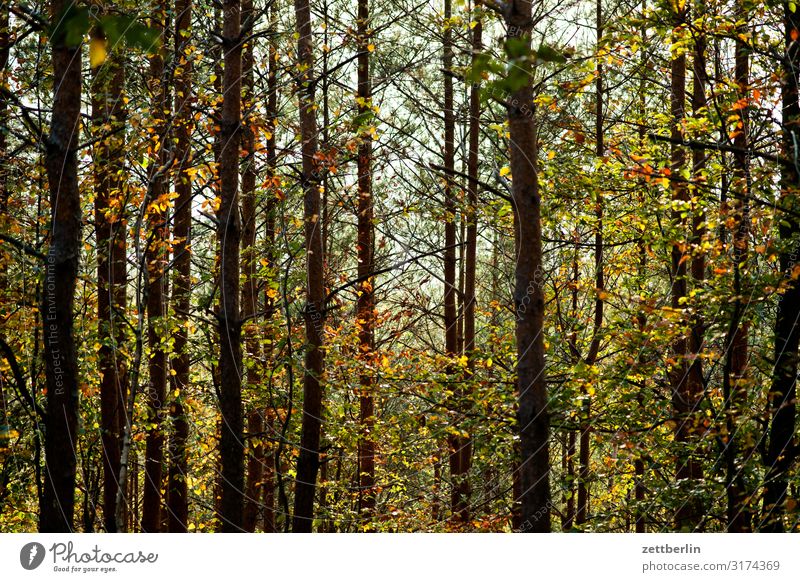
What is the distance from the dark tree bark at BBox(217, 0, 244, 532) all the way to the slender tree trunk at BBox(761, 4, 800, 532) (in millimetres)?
3936

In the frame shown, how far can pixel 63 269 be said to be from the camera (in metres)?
5.22

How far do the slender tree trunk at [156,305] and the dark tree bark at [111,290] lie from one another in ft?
0.98

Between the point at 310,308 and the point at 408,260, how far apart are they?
3.55 ft

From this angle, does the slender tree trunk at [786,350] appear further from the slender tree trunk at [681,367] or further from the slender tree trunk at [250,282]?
the slender tree trunk at [250,282]

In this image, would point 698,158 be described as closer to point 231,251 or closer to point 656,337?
point 656,337

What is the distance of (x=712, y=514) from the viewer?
6254mm

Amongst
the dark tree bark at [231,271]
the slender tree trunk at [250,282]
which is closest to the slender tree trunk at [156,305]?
the slender tree trunk at [250,282]

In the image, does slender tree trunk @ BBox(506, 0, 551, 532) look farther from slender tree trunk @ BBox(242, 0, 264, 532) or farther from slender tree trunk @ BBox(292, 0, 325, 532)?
slender tree trunk @ BBox(242, 0, 264, 532)

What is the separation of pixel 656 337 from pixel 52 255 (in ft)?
14.7

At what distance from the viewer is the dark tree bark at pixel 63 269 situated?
521 cm

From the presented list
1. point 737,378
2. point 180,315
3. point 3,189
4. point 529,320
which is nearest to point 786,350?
point 737,378
